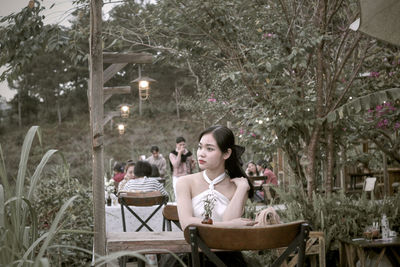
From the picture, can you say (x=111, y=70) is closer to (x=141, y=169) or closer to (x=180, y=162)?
(x=141, y=169)

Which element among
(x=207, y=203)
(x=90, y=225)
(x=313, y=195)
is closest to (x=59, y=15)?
(x=207, y=203)

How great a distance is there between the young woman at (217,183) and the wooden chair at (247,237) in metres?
0.68

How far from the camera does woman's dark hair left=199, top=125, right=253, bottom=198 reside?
3328 millimetres

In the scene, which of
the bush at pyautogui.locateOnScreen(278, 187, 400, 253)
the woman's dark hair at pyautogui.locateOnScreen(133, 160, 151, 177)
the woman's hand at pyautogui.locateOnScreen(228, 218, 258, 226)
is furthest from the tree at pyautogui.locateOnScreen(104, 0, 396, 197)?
the woman's hand at pyautogui.locateOnScreen(228, 218, 258, 226)

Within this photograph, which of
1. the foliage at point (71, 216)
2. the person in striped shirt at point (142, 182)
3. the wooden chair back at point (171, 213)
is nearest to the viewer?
the wooden chair back at point (171, 213)

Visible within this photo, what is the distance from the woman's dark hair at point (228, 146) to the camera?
3.33m

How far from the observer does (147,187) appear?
20.8 feet

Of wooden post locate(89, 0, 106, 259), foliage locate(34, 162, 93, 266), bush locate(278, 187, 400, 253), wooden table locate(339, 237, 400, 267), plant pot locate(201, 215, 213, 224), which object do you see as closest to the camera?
plant pot locate(201, 215, 213, 224)

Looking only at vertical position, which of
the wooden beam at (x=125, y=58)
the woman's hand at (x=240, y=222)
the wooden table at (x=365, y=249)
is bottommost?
the wooden table at (x=365, y=249)

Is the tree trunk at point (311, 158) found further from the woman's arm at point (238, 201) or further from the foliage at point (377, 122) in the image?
the woman's arm at point (238, 201)

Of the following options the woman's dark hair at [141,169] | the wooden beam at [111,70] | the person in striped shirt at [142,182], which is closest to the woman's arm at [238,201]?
the wooden beam at [111,70]

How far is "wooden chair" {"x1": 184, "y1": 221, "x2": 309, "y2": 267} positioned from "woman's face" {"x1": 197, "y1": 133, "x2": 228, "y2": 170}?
2.97 ft

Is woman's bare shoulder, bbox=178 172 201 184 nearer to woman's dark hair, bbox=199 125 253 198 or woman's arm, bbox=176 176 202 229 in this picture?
woman's arm, bbox=176 176 202 229

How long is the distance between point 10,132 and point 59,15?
31506 mm
